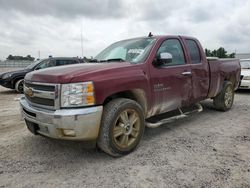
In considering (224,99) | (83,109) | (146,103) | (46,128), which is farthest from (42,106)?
(224,99)

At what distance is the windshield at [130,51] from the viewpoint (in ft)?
13.2

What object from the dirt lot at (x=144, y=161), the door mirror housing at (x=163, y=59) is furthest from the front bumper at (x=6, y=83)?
the door mirror housing at (x=163, y=59)

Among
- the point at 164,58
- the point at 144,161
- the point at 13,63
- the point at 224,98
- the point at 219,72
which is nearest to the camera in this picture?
the point at 144,161

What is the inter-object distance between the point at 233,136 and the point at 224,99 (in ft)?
6.76

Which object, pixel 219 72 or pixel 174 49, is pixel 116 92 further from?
pixel 219 72

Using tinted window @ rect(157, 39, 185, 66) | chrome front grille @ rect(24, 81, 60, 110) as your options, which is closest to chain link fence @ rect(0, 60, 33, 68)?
tinted window @ rect(157, 39, 185, 66)

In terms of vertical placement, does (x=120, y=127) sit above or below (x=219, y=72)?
below

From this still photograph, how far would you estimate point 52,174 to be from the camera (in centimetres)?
299

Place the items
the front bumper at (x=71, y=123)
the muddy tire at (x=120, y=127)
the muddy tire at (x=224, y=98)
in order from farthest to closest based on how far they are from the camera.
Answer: the muddy tire at (x=224, y=98), the muddy tire at (x=120, y=127), the front bumper at (x=71, y=123)

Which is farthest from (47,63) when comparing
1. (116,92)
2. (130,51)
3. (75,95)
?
(75,95)

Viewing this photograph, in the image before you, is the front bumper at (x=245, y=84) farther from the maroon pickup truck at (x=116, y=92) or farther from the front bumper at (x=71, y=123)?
the front bumper at (x=71, y=123)

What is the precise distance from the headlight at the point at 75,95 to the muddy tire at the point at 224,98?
4293 mm

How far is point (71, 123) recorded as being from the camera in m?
2.94

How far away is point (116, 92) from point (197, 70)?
2325 mm
